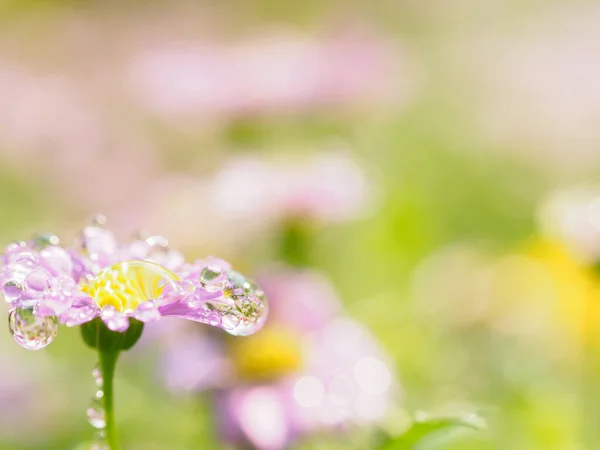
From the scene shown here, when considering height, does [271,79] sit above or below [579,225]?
above

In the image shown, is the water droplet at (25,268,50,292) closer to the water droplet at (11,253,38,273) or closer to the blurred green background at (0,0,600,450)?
the water droplet at (11,253,38,273)

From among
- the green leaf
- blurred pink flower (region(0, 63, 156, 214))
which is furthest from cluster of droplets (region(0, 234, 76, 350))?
blurred pink flower (region(0, 63, 156, 214))

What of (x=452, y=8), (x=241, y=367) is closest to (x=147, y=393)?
(x=241, y=367)

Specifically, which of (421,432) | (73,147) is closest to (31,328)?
(421,432)

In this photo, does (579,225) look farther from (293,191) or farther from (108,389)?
(108,389)

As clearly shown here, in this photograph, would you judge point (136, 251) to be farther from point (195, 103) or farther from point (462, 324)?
point (195, 103)

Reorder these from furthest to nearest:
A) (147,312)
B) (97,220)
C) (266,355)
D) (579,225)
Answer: (579,225) < (266,355) < (97,220) < (147,312)
